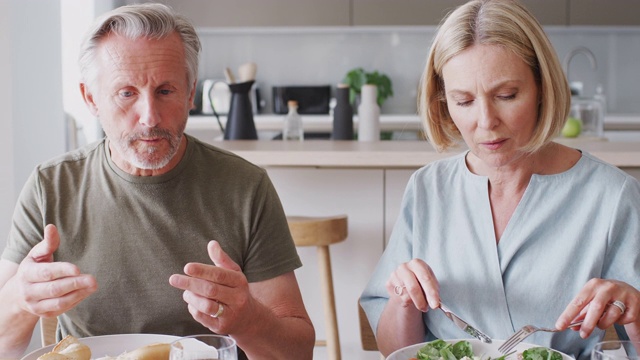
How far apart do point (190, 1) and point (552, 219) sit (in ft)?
14.9

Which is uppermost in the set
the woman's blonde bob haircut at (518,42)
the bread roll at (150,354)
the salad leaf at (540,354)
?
the woman's blonde bob haircut at (518,42)

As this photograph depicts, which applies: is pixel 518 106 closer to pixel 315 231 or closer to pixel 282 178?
pixel 315 231

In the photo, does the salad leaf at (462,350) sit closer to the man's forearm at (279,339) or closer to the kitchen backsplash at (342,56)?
the man's forearm at (279,339)

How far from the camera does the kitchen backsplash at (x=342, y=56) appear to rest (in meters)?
5.78

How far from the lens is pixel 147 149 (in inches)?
56.4

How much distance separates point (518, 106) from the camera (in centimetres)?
140

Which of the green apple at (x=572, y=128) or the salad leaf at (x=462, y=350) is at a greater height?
the green apple at (x=572, y=128)

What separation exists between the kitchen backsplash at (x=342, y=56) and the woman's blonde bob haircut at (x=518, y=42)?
173 inches

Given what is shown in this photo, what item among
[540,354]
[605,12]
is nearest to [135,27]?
[540,354]

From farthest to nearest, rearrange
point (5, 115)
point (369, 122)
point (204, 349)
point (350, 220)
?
1. point (369, 122)
2. point (5, 115)
3. point (350, 220)
4. point (204, 349)

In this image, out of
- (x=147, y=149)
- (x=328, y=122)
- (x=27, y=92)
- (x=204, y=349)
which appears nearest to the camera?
(x=204, y=349)

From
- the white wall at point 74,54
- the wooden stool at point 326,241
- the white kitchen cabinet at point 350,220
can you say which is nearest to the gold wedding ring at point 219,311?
the wooden stool at point 326,241

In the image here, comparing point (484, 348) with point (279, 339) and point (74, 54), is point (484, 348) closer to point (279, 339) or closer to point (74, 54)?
point (279, 339)

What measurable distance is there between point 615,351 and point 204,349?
1.63 feet
